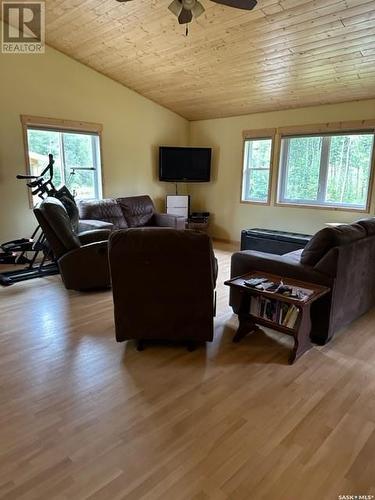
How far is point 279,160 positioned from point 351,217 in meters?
1.50

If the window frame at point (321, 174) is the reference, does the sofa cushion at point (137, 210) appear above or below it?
below

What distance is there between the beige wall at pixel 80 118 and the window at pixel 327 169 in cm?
237

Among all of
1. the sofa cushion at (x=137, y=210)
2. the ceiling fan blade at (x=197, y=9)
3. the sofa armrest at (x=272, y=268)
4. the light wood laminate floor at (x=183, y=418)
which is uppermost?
the ceiling fan blade at (x=197, y=9)

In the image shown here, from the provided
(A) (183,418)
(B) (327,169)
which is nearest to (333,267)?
(A) (183,418)

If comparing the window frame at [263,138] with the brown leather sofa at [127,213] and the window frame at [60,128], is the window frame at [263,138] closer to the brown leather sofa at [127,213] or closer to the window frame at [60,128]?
the brown leather sofa at [127,213]

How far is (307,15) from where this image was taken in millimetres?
3201

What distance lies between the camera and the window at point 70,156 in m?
5.03

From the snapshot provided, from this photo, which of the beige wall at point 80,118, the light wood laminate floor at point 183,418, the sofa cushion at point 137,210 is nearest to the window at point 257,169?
the beige wall at point 80,118

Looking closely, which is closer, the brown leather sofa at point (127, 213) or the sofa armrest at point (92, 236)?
the sofa armrest at point (92, 236)

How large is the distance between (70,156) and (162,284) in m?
3.85

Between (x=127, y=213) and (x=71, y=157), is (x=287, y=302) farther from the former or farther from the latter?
(x=71, y=157)

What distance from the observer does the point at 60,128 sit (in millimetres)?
5164

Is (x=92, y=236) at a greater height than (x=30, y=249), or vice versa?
(x=92, y=236)

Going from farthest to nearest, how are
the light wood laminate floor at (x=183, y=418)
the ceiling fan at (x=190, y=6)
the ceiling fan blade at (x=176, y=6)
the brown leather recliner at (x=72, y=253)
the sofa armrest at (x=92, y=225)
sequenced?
the sofa armrest at (x=92, y=225) → the brown leather recliner at (x=72, y=253) → the ceiling fan blade at (x=176, y=6) → the ceiling fan at (x=190, y=6) → the light wood laminate floor at (x=183, y=418)
